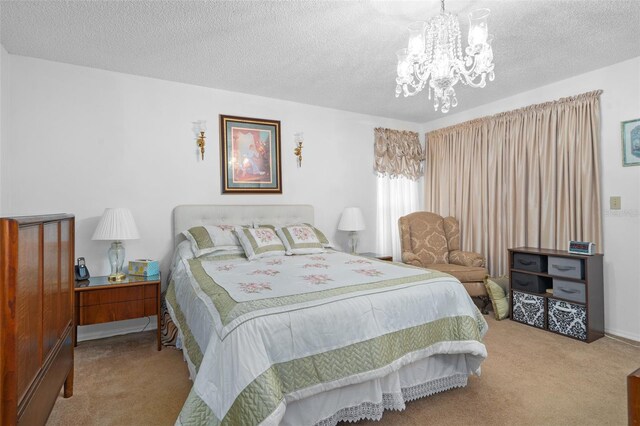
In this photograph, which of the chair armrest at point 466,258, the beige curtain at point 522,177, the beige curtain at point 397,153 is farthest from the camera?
the beige curtain at point 397,153

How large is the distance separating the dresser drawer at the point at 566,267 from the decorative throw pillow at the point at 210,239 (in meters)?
3.06

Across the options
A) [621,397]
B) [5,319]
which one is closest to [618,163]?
[621,397]

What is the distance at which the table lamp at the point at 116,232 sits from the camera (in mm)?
2916

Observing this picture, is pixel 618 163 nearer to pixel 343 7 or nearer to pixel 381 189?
pixel 381 189

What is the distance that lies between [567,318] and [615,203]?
1.16 meters

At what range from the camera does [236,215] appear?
3.81 m

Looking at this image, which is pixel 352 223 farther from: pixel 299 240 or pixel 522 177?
pixel 522 177

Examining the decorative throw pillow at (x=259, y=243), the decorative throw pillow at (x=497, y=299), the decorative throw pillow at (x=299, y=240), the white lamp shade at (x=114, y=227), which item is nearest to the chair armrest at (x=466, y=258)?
the decorative throw pillow at (x=497, y=299)

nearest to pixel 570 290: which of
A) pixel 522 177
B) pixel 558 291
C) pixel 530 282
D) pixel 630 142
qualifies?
pixel 558 291

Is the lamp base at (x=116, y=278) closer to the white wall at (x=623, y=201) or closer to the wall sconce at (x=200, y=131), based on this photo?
the wall sconce at (x=200, y=131)

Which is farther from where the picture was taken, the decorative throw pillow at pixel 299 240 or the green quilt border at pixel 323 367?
the decorative throw pillow at pixel 299 240

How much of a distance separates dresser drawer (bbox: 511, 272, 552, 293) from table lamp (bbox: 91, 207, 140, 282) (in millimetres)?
3786

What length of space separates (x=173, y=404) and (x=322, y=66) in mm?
2922

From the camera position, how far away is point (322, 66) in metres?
3.18
